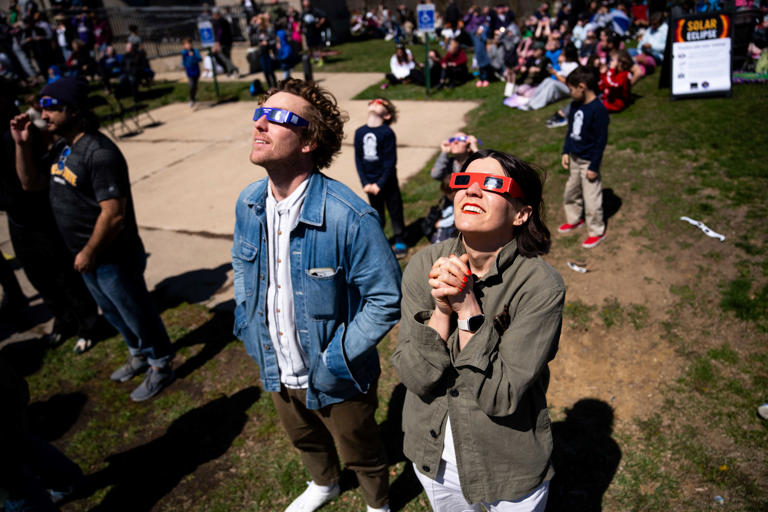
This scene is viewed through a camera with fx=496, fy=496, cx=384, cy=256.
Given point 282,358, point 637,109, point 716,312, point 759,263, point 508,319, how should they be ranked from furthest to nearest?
point 637,109 → point 759,263 → point 716,312 → point 282,358 → point 508,319

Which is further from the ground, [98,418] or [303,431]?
[303,431]

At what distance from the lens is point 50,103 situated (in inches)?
132

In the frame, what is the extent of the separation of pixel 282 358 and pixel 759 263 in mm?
4620

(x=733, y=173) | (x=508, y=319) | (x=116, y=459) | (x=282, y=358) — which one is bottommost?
(x=116, y=459)

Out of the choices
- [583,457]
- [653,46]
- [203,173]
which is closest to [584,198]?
[583,457]

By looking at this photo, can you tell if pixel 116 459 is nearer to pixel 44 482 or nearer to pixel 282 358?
pixel 44 482

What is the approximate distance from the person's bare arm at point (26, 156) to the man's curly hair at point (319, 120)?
263 cm

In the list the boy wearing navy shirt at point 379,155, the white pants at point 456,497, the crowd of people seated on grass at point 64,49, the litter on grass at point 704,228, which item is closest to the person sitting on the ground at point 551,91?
the litter on grass at point 704,228

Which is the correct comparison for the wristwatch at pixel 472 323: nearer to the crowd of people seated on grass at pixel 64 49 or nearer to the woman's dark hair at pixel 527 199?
the woman's dark hair at pixel 527 199

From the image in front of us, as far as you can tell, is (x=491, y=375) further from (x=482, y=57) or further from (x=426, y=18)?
(x=482, y=57)

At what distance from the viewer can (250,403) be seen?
403cm

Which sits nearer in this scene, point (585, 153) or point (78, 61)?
point (585, 153)

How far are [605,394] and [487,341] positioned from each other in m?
2.45

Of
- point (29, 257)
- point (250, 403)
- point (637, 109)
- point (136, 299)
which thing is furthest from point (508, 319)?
point (637, 109)
